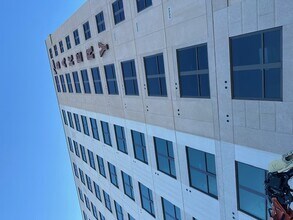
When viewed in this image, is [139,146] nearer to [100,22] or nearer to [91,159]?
[100,22]

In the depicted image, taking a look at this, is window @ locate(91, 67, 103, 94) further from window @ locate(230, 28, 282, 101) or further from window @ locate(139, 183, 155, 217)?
window @ locate(230, 28, 282, 101)

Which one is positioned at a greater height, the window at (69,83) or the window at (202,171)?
the window at (69,83)

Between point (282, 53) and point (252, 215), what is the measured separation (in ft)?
21.1

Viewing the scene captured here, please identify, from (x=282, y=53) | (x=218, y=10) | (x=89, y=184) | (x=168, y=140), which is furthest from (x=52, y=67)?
(x=282, y=53)

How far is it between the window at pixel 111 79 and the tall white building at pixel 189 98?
85 millimetres

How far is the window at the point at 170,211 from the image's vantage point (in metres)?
14.7

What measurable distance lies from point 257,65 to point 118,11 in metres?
10.3

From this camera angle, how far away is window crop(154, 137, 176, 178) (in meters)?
14.0

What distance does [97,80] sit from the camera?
2134 centimetres

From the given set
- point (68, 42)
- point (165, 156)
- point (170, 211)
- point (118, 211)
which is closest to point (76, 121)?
point (68, 42)

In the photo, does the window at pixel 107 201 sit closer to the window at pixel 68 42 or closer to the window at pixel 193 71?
the window at pixel 68 42

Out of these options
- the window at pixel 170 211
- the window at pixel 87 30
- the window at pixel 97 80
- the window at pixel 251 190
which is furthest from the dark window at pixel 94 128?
the window at pixel 251 190

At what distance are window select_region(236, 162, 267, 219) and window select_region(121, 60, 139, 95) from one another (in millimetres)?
8304

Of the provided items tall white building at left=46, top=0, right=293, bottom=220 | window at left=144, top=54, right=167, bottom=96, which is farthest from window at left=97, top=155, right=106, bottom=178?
window at left=144, top=54, right=167, bottom=96
